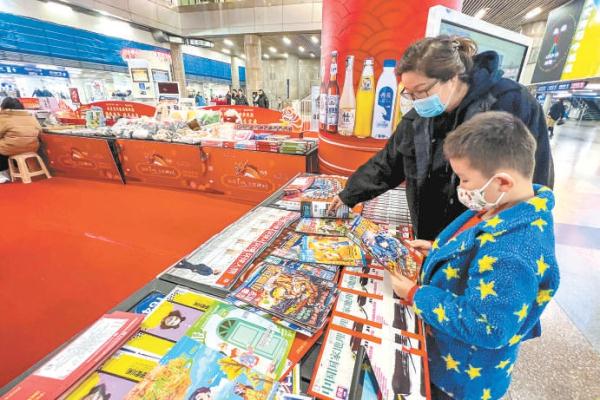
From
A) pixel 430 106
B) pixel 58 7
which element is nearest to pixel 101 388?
pixel 430 106

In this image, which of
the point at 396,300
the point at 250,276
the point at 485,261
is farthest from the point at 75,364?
the point at 485,261

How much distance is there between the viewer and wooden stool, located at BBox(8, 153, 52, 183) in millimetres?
4785

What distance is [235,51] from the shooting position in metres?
19.7

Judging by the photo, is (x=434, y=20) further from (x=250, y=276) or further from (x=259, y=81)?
(x=259, y=81)

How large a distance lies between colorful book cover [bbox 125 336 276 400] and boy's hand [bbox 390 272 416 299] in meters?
0.45

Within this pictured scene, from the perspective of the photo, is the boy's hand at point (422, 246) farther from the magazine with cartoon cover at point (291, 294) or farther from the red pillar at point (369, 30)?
the red pillar at point (369, 30)

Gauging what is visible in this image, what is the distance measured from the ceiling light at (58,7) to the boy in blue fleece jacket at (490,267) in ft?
45.5

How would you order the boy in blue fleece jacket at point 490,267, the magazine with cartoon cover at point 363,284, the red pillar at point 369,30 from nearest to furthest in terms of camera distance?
the boy in blue fleece jacket at point 490,267 → the magazine with cartoon cover at point 363,284 → the red pillar at point 369,30

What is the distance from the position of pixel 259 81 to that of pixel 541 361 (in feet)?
47.4

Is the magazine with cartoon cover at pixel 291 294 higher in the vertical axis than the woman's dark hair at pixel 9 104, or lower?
lower

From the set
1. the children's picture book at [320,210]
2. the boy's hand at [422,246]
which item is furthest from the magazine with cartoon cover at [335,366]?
the children's picture book at [320,210]

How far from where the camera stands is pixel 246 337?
0.78 meters

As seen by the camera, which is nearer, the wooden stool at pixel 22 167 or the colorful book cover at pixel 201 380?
the colorful book cover at pixel 201 380

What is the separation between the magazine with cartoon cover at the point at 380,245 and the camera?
0.99 metres
